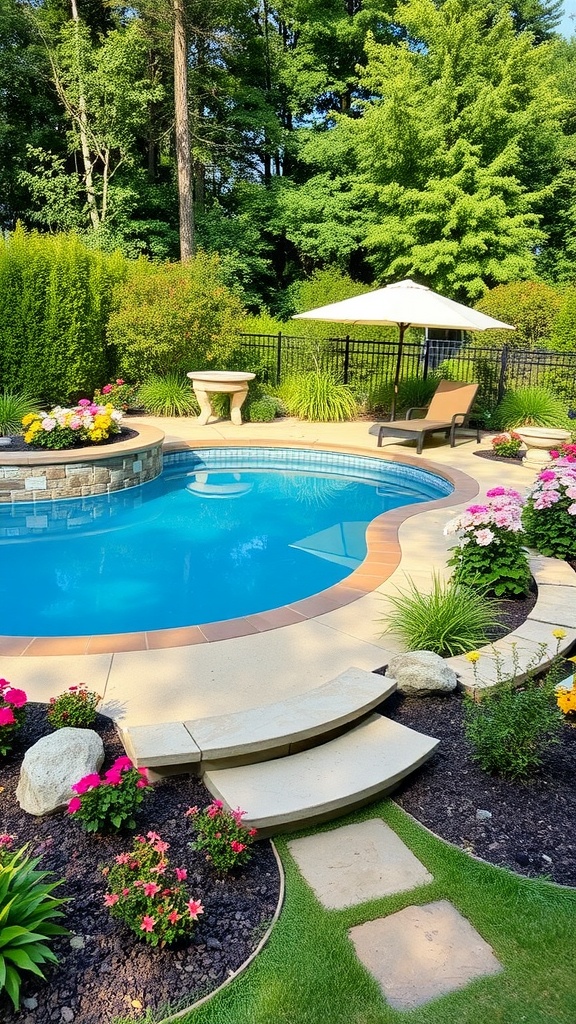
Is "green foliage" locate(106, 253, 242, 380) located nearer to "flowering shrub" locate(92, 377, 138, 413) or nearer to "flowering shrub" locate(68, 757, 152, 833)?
"flowering shrub" locate(92, 377, 138, 413)

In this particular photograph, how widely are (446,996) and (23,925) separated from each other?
1265 millimetres

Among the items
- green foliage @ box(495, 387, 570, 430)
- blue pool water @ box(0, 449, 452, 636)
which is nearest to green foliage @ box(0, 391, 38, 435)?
blue pool water @ box(0, 449, 452, 636)

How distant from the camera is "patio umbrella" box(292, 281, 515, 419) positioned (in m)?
9.61

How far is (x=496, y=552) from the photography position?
495 cm

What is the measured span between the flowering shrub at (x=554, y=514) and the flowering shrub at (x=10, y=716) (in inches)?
169

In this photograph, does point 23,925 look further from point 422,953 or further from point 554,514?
point 554,514

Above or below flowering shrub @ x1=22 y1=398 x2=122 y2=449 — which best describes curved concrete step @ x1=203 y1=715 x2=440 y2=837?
below

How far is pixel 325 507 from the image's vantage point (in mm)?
8672

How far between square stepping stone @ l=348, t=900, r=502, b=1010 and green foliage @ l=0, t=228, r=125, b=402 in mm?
10543

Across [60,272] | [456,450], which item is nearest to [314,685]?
[456,450]

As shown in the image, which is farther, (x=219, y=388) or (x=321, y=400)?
(x=321, y=400)

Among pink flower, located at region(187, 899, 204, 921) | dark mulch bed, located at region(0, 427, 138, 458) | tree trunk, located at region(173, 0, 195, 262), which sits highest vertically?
tree trunk, located at region(173, 0, 195, 262)

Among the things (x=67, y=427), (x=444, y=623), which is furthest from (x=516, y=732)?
(x=67, y=427)

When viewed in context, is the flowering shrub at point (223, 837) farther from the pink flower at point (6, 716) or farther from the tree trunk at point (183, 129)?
the tree trunk at point (183, 129)
